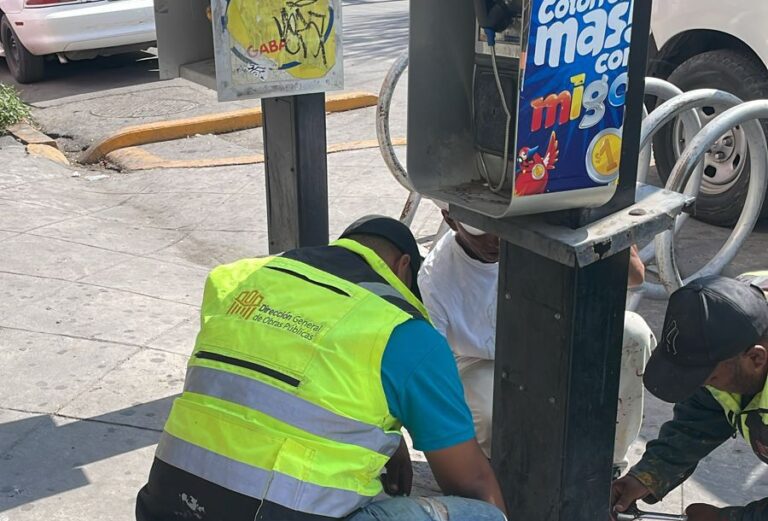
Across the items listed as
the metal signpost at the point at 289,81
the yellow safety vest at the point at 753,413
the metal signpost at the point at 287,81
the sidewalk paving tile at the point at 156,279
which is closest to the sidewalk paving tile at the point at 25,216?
the sidewalk paving tile at the point at 156,279

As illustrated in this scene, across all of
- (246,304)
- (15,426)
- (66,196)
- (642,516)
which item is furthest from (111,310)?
(642,516)

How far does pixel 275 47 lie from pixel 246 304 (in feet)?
4.58

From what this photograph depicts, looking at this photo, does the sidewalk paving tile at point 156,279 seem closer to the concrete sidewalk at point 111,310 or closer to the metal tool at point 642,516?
the concrete sidewalk at point 111,310

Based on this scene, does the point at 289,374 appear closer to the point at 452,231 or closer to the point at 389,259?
the point at 389,259

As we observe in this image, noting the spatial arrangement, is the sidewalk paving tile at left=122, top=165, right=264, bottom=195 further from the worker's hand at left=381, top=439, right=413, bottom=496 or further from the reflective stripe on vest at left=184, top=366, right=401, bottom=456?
the reflective stripe on vest at left=184, top=366, right=401, bottom=456

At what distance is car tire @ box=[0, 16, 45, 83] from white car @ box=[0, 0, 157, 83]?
0.24 metres

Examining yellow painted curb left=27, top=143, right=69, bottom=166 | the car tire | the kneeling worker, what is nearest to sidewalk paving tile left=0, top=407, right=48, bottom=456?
the kneeling worker

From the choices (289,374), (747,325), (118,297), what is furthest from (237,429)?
(118,297)

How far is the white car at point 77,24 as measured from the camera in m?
9.23

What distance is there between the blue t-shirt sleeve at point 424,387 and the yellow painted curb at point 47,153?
19.1ft

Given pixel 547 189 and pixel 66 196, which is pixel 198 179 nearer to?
pixel 66 196

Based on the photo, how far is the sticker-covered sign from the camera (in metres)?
3.40

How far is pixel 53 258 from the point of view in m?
5.29

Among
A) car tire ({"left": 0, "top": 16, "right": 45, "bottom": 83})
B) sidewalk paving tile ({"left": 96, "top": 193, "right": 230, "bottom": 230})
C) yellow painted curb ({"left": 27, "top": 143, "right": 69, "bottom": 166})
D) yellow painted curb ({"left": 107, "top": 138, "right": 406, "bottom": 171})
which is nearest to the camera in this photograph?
sidewalk paving tile ({"left": 96, "top": 193, "right": 230, "bottom": 230})
